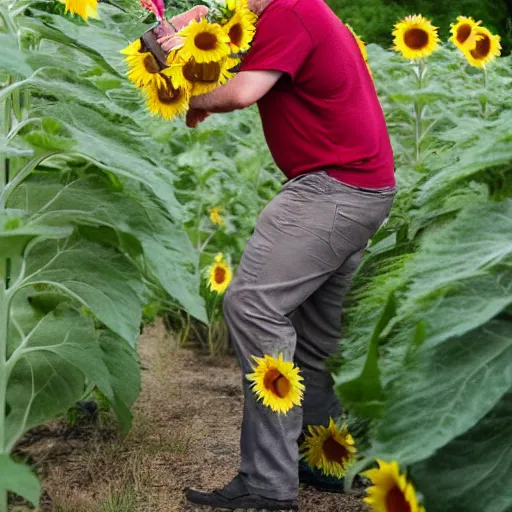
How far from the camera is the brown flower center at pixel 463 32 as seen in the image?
4652 mm

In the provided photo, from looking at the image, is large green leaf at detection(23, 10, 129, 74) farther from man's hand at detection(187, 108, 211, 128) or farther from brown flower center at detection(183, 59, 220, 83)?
man's hand at detection(187, 108, 211, 128)

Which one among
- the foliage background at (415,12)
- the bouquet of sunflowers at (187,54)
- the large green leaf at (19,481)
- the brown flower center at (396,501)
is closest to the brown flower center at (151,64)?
the bouquet of sunflowers at (187,54)

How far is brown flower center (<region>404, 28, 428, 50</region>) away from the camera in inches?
177

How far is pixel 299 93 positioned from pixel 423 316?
4.82 feet

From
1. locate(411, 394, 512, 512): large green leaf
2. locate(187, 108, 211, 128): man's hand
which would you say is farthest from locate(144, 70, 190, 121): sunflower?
locate(411, 394, 512, 512): large green leaf

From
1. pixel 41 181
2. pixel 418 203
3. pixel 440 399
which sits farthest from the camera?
pixel 41 181

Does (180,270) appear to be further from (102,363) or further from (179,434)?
(179,434)

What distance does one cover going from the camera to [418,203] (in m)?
2.22

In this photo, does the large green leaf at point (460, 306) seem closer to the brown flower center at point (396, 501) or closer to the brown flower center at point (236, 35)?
the brown flower center at point (396, 501)

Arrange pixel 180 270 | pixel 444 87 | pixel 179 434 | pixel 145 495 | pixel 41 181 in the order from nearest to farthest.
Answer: pixel 180 270 < pixel 41 181 < pixel 145 495 < pixel 179 434 < pixel 444 87

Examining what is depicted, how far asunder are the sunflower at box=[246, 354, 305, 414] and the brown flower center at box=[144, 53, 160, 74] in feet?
2.79

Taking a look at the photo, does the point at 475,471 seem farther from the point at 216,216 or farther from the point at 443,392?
the point at 216,216

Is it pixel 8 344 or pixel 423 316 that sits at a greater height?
pixel 423 316

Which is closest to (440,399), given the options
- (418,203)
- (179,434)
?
(418,203)
